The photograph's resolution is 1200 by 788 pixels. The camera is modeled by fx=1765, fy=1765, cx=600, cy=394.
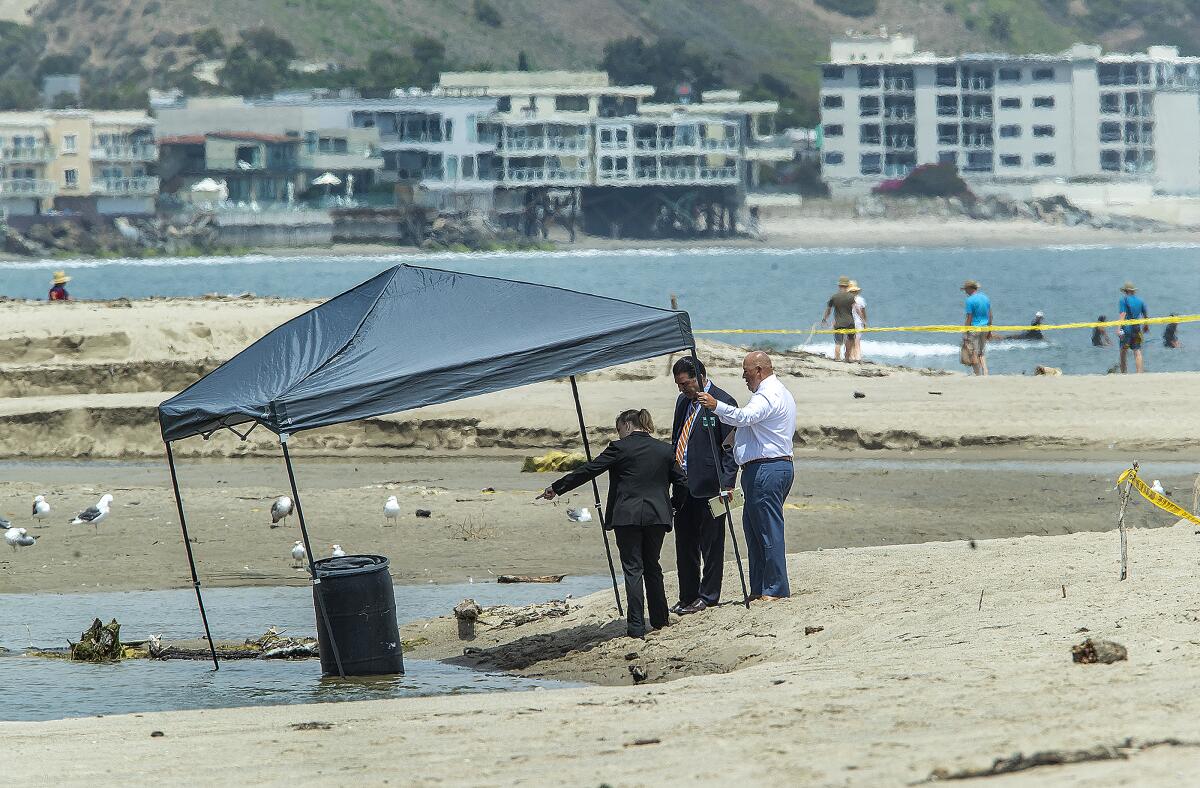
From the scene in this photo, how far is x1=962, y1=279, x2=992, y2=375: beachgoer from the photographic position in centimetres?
2756

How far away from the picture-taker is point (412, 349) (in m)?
10.9

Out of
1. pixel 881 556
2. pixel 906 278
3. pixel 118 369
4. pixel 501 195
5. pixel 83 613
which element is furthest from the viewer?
pixel 501 195

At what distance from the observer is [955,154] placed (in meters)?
174

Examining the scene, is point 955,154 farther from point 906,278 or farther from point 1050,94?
point 906,278

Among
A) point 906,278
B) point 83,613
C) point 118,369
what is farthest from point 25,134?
point 83,613

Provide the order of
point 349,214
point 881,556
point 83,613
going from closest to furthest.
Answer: point 881,556
point 83,613
point 349,214

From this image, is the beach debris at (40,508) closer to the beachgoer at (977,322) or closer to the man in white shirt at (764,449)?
the man in white shirt at (764,449)

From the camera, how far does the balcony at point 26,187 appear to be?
5738 inches

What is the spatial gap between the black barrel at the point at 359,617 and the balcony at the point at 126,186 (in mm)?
141019

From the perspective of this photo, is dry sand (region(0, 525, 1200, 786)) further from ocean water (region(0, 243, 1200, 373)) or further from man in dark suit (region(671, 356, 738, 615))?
ocean water (region(0, 243, 1200, 373))

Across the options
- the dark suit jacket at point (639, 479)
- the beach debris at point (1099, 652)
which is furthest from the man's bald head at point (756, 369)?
the beach debris at point (1099, 652)

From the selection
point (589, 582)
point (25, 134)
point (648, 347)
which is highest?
point (25, 134)

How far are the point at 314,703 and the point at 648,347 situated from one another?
3091 mm

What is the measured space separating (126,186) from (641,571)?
143323 mm
